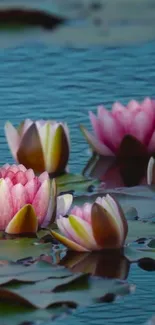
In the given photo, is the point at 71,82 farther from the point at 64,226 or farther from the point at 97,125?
the point at 64,226

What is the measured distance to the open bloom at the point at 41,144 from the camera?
3150 mm

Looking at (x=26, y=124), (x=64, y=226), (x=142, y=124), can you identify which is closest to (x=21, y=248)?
(x=64, y=226)

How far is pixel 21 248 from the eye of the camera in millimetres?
2557

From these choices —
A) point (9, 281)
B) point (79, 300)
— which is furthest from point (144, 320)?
point (9, 281)

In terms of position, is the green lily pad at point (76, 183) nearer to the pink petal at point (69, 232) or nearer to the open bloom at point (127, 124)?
the open bloom at point (127, 124)

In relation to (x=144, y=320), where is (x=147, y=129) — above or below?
above

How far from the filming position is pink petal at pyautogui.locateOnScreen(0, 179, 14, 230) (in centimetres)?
266

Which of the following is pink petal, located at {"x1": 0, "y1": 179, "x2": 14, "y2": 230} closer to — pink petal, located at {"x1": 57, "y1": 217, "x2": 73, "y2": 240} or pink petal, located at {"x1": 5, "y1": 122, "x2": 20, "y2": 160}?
pink petal, located at {"x1": 57, "y1": 217, "x2": 73, "y2": 240}

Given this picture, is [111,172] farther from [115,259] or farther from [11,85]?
[11,85]

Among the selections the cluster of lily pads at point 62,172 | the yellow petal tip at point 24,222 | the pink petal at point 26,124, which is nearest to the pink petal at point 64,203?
the cluster of lily pads at point 62,172

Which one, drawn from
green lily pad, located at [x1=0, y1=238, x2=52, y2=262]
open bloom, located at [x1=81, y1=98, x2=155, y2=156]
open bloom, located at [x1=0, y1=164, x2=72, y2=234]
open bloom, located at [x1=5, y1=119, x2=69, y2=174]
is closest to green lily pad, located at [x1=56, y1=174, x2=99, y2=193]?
open bloom, located at [x1=5, y1=119, x2=69, y2=174]

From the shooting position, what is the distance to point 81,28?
18.5ft

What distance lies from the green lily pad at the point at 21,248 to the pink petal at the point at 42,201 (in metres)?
0.09

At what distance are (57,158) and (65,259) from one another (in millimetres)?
675
